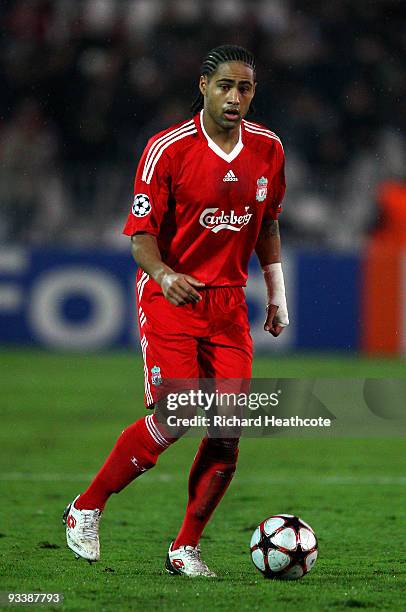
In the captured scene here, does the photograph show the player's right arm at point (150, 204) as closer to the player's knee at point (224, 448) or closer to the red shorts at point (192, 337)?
the red shorts at point (192, 337)

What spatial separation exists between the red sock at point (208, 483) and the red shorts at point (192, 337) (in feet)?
0.94

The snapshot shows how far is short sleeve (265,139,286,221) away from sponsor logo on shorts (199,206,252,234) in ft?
0.60

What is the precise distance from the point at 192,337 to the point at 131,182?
8.39 meters

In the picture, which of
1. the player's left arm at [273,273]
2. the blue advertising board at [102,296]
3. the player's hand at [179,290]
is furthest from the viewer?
the blue advertising board at [102,296]

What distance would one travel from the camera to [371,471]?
24.9 feet

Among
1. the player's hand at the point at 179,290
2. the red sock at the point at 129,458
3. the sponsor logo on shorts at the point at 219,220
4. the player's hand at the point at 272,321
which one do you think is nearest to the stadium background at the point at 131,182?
the player's hand at the point at 272,321

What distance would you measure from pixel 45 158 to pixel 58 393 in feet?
12.6

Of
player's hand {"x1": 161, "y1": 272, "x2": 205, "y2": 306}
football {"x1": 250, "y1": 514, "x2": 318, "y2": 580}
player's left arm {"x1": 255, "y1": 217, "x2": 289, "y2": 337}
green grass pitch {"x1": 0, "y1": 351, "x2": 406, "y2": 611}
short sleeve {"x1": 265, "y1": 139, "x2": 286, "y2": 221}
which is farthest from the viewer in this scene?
player's left arm {"x1": 255, "y1": 217, "x2": 289, "y2": 337}

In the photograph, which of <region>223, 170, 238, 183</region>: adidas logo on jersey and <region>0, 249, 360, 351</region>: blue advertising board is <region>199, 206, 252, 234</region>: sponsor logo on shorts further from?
<region>0, 249, 360, 351</region>: blue advertising board

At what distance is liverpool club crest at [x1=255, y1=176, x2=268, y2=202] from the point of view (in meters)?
4.87

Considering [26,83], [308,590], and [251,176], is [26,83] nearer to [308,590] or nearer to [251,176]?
[251,176]

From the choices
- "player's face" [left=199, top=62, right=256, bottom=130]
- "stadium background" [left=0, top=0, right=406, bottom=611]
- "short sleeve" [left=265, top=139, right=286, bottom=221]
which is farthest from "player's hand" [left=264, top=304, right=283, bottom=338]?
"stadium background" [left=0, top=0, right=406, bottom=611]

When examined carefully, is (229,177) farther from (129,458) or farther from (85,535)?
(85,535)

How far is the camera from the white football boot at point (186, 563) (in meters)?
4.68
